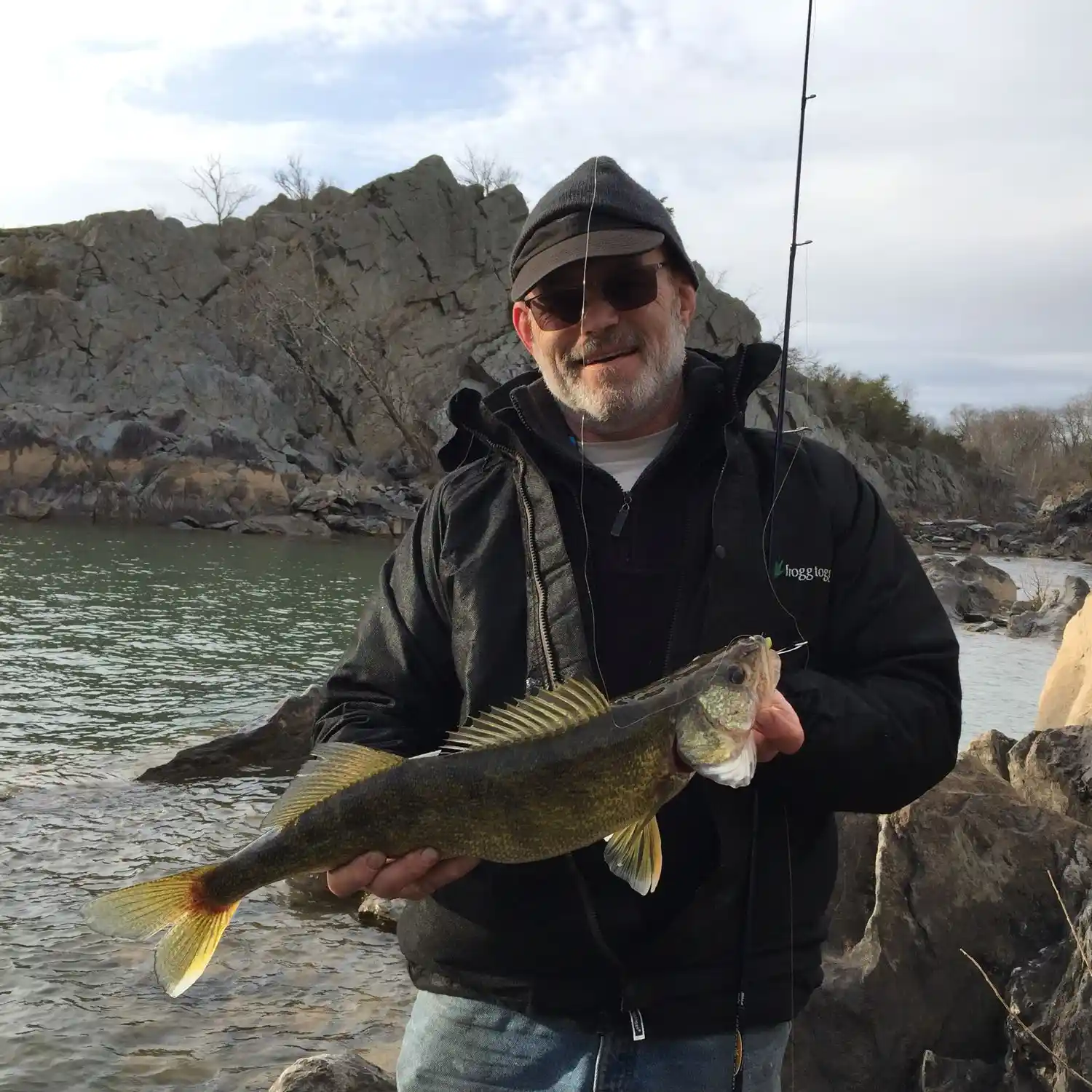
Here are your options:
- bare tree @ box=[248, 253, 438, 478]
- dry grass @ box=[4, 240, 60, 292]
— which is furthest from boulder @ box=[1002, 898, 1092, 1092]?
dry grass @ box=[4, 240, 60, 292]

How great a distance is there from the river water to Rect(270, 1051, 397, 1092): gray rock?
89cm

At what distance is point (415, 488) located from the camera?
50.4 metres

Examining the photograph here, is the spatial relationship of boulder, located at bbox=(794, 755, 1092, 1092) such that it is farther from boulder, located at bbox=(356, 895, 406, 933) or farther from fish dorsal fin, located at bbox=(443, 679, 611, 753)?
boulder, located at bbox=(356, 895, 406, 933)

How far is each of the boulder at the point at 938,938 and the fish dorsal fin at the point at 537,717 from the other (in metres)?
2.56

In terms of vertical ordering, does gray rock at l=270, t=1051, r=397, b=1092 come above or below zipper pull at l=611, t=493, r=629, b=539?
below

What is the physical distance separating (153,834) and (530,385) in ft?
24.1

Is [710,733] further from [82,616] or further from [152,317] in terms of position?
[152,317]

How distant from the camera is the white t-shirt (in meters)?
3.46

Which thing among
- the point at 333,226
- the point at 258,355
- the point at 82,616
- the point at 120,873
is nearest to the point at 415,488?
the point at 258,355

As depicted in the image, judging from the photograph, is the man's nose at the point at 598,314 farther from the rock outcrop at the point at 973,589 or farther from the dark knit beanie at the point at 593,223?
the rock outcrop at the point at 973,589

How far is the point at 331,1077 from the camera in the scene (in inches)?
191

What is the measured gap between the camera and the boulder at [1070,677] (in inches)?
380

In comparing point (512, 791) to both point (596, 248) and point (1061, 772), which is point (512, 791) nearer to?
point (596, 248)

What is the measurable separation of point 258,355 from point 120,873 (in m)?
54.3
